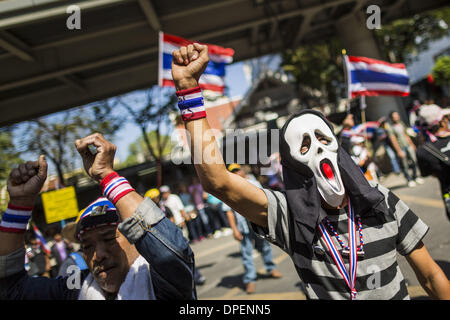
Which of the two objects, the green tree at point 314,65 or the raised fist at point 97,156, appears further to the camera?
the green tree at point 314,65

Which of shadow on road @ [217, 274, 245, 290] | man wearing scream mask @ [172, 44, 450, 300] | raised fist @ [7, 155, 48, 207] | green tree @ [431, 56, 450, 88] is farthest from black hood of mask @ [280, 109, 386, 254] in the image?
green tree @ [431, 56, 450, 88]

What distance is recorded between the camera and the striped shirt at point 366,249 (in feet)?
5.38

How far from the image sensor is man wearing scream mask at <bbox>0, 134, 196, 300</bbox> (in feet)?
4.20

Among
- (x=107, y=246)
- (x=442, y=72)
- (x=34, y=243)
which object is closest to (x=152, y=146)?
(x=442, y=72)

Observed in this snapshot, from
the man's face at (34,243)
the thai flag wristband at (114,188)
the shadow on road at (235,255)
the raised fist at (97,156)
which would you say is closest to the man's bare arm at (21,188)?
the raised fist at (97,156)

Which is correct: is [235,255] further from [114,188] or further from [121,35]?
[121,35]

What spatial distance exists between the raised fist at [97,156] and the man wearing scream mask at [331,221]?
40cm

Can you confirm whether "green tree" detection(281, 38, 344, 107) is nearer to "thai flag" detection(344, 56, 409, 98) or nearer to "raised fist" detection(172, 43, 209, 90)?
"thai flag" detection(344, 56, 409, 98)

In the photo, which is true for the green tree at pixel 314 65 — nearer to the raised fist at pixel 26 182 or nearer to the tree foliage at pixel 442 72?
the tree foliage at pixel 442 72

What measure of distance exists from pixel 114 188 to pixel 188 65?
1.96ft

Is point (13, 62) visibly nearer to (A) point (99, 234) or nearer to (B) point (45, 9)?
(B) point (45, 9)

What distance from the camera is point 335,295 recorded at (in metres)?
1.64
